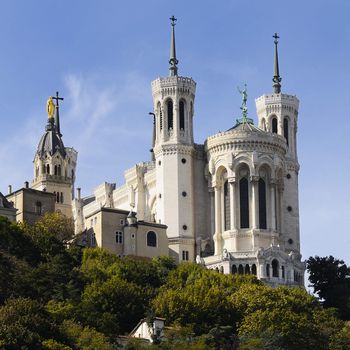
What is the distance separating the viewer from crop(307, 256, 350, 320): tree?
361ft

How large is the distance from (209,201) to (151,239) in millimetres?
8555

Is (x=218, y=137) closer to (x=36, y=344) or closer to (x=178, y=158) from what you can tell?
(x=178, y=158)

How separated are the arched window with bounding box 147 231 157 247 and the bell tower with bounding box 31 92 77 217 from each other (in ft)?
70.0

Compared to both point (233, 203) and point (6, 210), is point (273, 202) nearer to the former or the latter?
point (233, 203)

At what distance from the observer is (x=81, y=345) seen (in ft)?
259

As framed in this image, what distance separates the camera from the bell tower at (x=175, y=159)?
386 feet

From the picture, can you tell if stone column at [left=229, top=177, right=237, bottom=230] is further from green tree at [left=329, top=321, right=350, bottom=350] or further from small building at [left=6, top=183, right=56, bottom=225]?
green tree at [left=329, top=321, right=350, bottom=350]

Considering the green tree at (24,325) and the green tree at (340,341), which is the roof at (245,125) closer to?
the green tree at (340,341)

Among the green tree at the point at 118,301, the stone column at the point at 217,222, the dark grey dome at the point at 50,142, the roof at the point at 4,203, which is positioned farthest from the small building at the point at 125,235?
the dark grey dome at the point at 50,142

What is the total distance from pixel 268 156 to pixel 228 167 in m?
3.97

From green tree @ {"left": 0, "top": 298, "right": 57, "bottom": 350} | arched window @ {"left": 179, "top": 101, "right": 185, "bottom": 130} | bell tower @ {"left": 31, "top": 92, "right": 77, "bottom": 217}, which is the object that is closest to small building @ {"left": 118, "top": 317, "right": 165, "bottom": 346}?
green tree @ {"left": 0, "top": 298, "right": 57, "bottom": 350}

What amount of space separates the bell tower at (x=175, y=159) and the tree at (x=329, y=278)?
11476mm

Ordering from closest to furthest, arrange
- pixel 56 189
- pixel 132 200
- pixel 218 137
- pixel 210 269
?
pixel 210 269
pixel 218 137
pixel 132 200
pixel 56 189

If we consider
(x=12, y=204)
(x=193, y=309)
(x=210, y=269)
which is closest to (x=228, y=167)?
(x=210, y=269)
